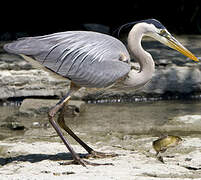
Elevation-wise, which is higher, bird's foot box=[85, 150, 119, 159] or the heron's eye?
the heron's eye

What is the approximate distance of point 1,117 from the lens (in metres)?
7.33

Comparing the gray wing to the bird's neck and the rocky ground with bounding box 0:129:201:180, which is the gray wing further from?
the rocky ground with bounding box 0:129:201:180

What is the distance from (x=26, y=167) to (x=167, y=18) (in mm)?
8728

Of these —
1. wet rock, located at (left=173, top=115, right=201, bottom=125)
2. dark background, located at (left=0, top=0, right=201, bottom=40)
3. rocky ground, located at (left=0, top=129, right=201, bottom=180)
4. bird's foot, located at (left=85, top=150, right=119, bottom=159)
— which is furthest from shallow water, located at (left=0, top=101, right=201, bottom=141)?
dark background, located at (left=0, top=0, right=201, bottom=40)

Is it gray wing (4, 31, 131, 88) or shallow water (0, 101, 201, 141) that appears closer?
gray wing (4, 31, 131, 88)

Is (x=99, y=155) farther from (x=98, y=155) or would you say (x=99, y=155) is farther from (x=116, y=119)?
(x=116, y=119)

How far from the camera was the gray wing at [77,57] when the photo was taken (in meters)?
5.17

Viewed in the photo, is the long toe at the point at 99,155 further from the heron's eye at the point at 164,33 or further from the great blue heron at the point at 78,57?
the heron's eye at the point at 164,33

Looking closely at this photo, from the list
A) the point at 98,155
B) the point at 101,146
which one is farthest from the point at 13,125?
the point at 98,155

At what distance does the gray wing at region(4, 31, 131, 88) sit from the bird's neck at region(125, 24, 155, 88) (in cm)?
22

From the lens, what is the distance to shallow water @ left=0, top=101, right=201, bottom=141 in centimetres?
644

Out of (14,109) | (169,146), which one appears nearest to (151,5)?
(14,109)

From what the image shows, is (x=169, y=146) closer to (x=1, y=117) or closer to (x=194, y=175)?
(x=194, y=175)

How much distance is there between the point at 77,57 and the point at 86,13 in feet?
26.3
